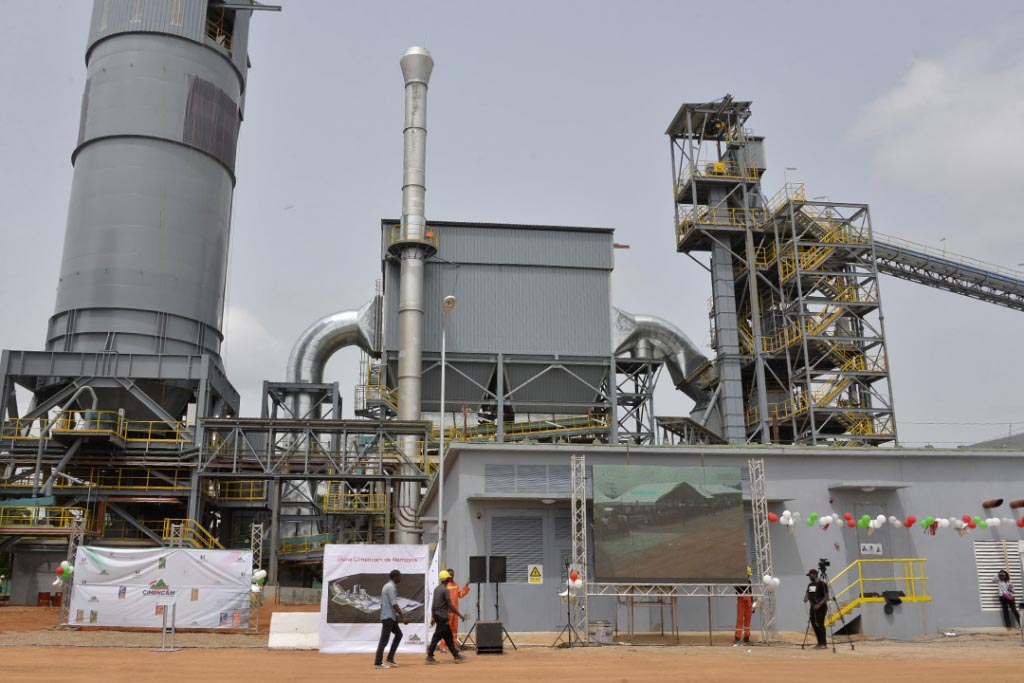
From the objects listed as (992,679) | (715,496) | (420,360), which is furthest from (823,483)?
(420,360)

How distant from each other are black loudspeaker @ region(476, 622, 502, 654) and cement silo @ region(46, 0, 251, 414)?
1122 inches

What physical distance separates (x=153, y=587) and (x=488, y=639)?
9222mm

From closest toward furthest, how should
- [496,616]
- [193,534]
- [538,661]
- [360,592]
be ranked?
[538,661] → [360,592] → [496,616] → [193,534]

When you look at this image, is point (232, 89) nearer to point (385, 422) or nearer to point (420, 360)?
point (420, 360)

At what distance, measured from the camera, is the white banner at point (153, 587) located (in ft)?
71.2

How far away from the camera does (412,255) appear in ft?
145

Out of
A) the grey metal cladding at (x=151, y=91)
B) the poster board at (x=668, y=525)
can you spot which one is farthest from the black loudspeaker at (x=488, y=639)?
the grey metal cladding at (x=151, y=91)

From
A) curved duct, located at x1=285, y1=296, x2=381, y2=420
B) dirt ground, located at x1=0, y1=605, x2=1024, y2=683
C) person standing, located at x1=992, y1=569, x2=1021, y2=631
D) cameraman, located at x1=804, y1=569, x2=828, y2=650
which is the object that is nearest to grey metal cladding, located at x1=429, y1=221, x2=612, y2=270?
curved duct, located at x1=285, y1=296, x2=381, y2=420

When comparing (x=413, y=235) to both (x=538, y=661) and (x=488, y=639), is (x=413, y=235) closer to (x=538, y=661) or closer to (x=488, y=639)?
(x=488, y=639)

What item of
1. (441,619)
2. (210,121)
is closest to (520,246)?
(210,121)

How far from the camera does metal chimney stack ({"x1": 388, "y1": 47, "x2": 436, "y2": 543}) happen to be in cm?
4034

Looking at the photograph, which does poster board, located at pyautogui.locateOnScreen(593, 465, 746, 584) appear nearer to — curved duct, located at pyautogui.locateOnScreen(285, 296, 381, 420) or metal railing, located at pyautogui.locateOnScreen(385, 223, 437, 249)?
metal railing, located at pyautogui.locateOnScreen(385, 223, 437, 249)

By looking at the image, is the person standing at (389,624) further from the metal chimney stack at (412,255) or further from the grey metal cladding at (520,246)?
the grey metal cladding at (520,246)

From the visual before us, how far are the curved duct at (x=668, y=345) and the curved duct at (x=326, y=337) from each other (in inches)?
515
